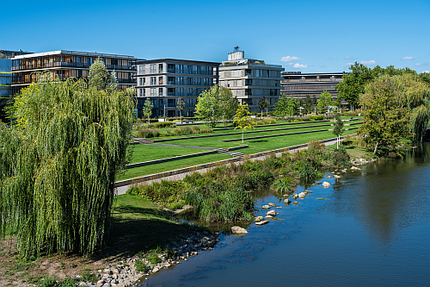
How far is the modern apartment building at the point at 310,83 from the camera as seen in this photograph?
507 feet

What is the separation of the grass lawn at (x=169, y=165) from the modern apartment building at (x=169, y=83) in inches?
2384

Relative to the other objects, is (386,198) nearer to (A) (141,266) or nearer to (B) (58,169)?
(A) (141,266)

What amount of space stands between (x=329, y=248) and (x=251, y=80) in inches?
3591

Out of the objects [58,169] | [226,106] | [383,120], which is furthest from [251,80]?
[58,169]

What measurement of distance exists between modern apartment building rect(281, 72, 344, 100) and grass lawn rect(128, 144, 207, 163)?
12130 centimetres

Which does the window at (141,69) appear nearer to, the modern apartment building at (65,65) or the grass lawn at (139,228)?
the modern apartment building at (65,65)

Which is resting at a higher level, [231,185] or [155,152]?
[155,152]

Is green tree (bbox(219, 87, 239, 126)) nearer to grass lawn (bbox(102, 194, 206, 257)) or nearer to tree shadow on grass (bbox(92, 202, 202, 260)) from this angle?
grass lawn (bbox(102, 194, 206, 257))

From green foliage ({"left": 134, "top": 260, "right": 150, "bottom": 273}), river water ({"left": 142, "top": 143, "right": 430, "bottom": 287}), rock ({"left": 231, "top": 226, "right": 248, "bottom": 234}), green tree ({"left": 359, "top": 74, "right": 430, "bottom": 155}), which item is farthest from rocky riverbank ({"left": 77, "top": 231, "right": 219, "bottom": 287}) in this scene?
green tree ({"left": 359, "top": 74, "right": 430, "bottom": 155})

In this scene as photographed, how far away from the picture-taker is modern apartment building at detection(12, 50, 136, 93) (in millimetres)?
76875

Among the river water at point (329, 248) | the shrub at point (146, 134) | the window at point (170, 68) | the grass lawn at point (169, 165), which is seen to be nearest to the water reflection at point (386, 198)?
the river water at point (329, 248)

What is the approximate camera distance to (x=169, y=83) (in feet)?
313

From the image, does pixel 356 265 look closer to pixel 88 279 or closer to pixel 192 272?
pixel 192 272

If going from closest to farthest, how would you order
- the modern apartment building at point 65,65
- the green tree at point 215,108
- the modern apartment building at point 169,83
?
the green tree at point 215,108, the modern apartment building at point 65,65, the modern apartment building at point 169,83
